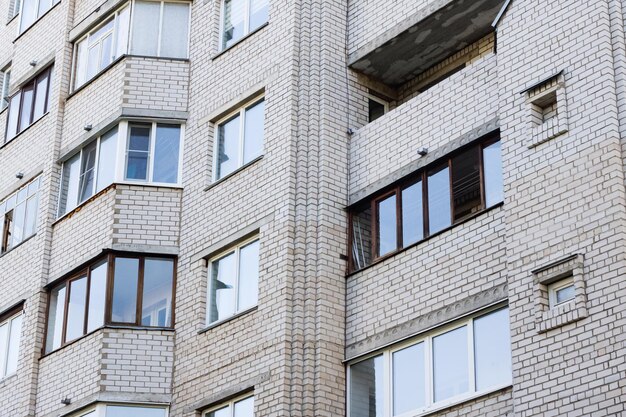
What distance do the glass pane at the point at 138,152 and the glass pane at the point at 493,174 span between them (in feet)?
24.4

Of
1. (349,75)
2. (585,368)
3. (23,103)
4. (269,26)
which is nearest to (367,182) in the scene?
(349,75)

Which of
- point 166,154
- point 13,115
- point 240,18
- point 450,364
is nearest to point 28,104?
point 13,115

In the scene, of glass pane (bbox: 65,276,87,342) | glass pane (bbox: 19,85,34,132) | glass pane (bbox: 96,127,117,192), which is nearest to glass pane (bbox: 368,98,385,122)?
glass pane (bbox: 96,127,117,192)

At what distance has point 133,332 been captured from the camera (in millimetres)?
23078

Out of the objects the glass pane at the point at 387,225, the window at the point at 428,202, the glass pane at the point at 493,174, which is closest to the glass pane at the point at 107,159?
the window at the point at 428,202

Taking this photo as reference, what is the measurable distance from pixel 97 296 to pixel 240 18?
6.06 m

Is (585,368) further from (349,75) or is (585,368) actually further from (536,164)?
(349,75)

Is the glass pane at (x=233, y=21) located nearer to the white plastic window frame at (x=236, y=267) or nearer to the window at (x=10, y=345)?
the white plastic window frame at (x=236, y=267)

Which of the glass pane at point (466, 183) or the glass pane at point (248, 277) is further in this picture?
the glass pane at point (248, 277)

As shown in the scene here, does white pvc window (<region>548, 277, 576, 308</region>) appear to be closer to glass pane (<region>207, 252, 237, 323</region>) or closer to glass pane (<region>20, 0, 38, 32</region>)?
glass pane (<region>207, 252, 237, 323</region>)

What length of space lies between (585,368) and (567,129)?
344 cm

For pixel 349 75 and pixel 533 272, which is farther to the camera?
pixel 349 75

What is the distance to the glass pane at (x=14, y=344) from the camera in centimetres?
2642

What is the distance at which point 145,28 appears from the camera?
85.5 ft
